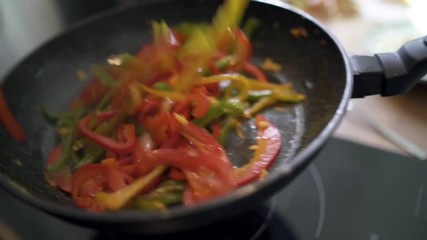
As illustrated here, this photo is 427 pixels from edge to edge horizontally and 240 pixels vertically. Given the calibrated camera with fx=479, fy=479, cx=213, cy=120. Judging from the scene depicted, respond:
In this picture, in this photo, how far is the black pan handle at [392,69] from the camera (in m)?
0.64

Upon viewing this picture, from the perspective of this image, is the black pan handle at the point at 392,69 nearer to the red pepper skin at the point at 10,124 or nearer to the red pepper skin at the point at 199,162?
the red pepper skin at the point at 199,162

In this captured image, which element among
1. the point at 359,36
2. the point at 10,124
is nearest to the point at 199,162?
the point at 10,124

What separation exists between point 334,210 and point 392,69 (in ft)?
0.71

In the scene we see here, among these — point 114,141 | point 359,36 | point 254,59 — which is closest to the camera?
point 114,141

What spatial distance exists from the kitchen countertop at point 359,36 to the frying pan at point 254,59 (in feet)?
0.42

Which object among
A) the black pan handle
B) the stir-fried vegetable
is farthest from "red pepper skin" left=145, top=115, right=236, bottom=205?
the black pan handle

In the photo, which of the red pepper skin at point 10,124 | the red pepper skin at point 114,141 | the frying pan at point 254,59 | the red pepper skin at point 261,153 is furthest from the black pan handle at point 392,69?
the red pepper skin at point 10,124

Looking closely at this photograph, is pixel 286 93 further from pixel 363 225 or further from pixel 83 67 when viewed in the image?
pixel 83 67

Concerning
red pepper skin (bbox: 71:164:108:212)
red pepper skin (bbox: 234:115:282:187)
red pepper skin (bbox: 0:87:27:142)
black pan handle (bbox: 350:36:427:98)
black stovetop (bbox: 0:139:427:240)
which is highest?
black pan handle (bbox: 350:36:427:98)

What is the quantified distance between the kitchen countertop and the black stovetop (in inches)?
2.7

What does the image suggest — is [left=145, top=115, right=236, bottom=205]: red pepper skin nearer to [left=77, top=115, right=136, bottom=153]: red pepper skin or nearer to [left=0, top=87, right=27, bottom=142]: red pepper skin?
[left=77, top=115, right=136, bottom=153]: red pepper skin

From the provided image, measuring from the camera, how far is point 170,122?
2.38ft

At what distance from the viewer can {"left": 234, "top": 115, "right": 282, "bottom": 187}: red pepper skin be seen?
65cm

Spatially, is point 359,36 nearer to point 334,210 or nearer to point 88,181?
point 334,210
